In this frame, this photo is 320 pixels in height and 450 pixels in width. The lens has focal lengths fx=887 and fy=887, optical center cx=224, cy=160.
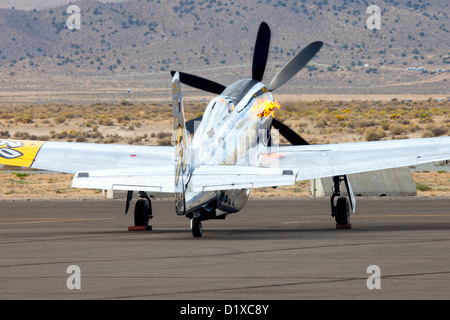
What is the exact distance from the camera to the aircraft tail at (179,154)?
19.8 metres

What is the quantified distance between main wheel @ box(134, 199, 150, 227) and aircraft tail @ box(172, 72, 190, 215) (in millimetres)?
4793

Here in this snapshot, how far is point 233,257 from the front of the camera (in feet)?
56.6

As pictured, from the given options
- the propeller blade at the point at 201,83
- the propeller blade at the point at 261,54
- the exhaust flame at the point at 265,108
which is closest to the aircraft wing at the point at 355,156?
the exhaust flame at the point at 265,108

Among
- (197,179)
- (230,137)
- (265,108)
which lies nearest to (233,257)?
(197,179)

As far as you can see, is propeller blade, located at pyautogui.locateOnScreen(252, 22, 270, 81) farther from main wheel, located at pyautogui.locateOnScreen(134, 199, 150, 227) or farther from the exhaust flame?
main wheel, located at pyautogui.locateOnScreen(134, 199, 150, 227)

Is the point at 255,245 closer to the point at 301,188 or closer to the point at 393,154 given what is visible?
the point at 393,154

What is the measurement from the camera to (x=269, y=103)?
2780 centimetres

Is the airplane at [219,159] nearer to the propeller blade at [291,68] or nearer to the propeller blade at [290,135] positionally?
the propeller blade at [290,135]

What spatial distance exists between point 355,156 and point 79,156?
7989 millimetres

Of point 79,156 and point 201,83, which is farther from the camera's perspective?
point 201,83

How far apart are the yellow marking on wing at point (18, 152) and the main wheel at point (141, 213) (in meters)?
3.42

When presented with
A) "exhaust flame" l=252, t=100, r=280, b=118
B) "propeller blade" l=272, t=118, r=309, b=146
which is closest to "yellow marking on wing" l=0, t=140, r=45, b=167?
"exhaust flame" l=252, t=100, r=280, b=118

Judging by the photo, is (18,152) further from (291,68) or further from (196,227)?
(291,68)

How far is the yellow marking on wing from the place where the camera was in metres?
25.5
